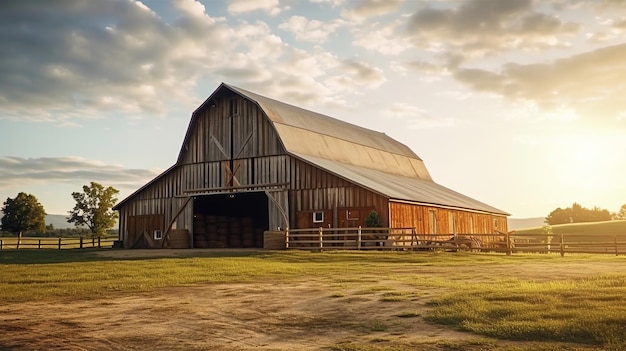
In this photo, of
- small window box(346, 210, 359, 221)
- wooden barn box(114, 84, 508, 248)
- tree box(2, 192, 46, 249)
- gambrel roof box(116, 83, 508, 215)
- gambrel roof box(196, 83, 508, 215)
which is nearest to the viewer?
small window box(346, 210, 359, 221)

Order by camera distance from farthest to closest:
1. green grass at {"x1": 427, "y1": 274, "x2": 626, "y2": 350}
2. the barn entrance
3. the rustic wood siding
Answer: the barn entrance
the rustic wood siding
green grass at {"x1": 427, "y1": 274, "x2": 626, "y2": 350}

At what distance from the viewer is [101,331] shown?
11070 mm

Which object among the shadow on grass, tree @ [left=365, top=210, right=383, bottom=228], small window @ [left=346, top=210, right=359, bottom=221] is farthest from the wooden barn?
the shadow on grass

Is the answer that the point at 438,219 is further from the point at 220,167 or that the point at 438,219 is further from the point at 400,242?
the point at 220,167

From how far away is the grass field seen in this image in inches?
382

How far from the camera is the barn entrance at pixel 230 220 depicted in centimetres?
4209

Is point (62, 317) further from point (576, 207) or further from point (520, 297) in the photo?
point (576, 207)

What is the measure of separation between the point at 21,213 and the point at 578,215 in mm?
107812

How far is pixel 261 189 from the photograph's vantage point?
38.3 metres

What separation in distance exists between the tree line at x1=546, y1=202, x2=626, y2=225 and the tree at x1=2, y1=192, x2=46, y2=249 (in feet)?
330

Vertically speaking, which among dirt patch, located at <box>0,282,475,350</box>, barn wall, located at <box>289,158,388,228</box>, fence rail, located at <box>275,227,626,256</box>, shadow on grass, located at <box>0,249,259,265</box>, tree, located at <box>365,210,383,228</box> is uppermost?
barn wall, located at <box>289,158,388,228</box>

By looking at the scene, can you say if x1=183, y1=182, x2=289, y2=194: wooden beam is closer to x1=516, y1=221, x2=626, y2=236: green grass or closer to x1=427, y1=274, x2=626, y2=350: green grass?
x1=427, y1=274, x2=626, y2=350: green grass

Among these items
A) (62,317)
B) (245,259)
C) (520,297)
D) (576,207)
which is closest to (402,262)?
(245,259)

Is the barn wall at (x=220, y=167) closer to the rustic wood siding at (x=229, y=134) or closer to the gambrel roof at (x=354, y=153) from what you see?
the rustic wood siding at (x=229, y=134)
